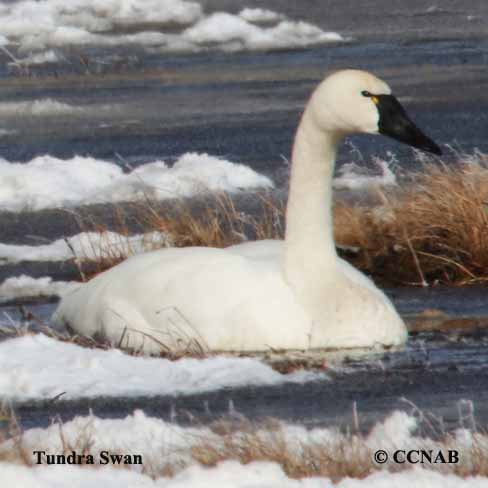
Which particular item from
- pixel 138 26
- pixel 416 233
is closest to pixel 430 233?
pixel 416 233

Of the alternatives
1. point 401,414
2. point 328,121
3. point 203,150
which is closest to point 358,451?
point 401,414

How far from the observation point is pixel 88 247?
10.5 meters

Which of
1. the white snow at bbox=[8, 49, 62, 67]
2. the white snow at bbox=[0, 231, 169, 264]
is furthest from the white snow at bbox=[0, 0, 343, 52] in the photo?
the white snow at bbox=[0, 231, 169, 264]

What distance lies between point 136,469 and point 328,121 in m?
2.74

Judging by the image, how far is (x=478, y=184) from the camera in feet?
31.5

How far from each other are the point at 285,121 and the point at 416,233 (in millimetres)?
7329

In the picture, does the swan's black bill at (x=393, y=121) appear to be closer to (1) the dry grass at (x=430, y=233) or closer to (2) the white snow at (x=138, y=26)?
(1) the dry grass at (x=430, y=233)

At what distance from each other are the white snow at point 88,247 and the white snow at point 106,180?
1466 mm

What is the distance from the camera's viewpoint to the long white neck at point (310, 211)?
8016 millimetres

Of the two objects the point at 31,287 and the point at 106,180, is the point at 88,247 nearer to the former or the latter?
the point at 31,287

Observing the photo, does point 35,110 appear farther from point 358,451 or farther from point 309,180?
point 358,451

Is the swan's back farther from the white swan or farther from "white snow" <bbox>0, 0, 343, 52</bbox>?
"white snow" <bbox>0, 0, 343, 52</bbox>

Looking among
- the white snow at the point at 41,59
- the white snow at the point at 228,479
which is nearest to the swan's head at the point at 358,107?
the white snow at the point at 228,479

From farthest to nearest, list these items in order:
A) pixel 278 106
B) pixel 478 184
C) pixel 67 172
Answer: pixel 278 106
pixel 67 172
pixel 478 184
